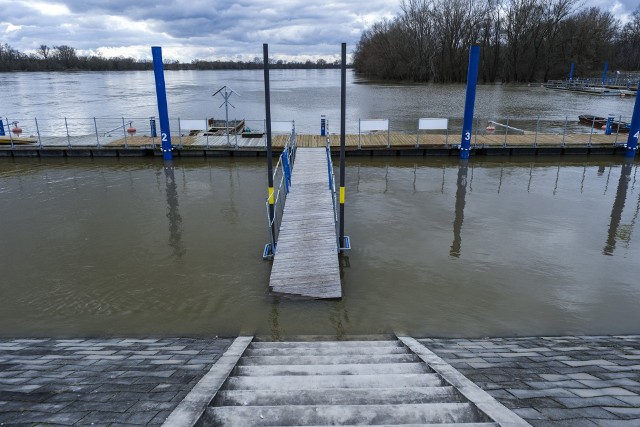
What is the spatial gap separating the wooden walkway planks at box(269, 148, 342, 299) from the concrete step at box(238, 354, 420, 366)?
272cm

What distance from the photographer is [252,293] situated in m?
7.71

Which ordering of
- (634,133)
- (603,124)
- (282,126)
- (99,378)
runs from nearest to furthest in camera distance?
(99,378) → (634,133) → (282,126) → (603,124)

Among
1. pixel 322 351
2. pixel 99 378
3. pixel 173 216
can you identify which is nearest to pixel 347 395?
pixel 322 351

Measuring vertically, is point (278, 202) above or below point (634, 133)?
below

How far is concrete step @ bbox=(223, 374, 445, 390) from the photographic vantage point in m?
3.68

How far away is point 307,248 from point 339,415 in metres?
5.72

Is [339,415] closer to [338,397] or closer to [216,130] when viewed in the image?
[338,397]

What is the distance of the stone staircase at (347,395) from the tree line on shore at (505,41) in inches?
2976

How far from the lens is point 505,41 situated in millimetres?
75000

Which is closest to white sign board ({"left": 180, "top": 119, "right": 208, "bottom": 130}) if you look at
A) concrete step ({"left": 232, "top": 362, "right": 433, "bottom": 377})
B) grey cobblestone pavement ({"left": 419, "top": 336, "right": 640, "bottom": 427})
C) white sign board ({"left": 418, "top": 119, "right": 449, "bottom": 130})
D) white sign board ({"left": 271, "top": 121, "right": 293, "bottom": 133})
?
white sign board ({"left": 271, "top": 121, "right": 293, "bottom": 133})

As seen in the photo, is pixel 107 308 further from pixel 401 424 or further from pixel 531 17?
pixel 531 17

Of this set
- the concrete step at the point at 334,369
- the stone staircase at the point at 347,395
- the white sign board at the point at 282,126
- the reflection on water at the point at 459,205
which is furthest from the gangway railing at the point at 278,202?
the concrete step at the point at 334,369

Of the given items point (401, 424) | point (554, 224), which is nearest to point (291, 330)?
point (401, 424)

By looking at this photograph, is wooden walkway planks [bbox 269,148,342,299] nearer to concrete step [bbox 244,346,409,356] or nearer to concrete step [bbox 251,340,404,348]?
concrete step [bbox 251,340,404,348]
